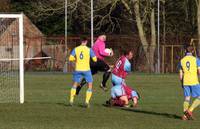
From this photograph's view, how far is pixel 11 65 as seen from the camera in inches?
1218

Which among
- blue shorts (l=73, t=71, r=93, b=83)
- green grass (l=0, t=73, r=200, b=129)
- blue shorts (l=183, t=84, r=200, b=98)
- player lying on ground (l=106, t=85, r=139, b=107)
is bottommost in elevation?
green grass (l=0, t=73, r=200, b=129)

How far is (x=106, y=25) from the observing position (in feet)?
209

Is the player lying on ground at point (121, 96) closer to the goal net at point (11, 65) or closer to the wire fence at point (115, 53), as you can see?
the goal net at point (11, 65)

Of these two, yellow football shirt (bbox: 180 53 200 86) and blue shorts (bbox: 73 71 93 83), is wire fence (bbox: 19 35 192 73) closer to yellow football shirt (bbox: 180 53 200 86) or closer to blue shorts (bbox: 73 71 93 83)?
blue shorts (bbox: 73 71 93 83)

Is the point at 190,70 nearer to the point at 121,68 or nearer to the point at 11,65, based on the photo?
the point at 121,68

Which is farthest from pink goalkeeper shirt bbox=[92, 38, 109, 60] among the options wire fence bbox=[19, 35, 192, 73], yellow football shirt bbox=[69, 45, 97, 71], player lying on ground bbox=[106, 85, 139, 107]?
wire fence bbox=[19, 35, 192, 73]

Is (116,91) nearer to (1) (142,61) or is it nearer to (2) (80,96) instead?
(2) (80,96)

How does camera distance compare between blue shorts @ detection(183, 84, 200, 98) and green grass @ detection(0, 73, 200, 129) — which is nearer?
green grass @ detection(0, 73, 200, 129)

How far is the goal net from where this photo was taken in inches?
858

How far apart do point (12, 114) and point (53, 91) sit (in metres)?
10.8

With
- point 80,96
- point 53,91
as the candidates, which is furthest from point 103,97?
point 53,91

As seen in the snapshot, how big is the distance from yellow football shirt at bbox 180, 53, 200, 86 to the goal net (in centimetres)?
626

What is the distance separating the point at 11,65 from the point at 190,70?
49.3 feet

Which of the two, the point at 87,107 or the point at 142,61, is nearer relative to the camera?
the point at 87,107
